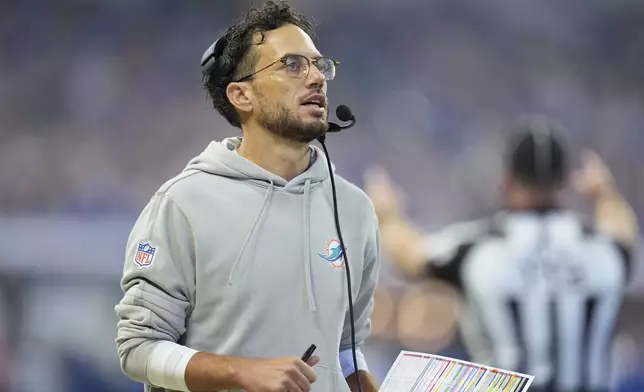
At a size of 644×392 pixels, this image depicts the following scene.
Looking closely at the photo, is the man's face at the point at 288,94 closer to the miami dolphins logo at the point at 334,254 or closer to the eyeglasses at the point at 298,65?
the eyeglasses at the point at 298,65

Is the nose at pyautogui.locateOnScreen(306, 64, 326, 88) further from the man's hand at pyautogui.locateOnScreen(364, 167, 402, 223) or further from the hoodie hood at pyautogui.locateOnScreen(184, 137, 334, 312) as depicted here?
the man's hand at pyautogui.locateOnScreen(364, 167, 402, 223)

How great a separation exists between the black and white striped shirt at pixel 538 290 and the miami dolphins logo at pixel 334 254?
2251mm

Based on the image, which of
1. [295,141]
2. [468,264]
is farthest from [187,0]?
[295,141]

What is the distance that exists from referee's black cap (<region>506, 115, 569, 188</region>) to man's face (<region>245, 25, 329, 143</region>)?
233cm

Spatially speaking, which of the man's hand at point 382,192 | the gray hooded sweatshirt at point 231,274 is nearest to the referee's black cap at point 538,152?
the man's hand at point 382,192

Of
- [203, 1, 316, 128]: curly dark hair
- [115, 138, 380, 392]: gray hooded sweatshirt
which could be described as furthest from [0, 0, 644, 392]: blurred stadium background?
[115, 138, 380, 392]: gray hooded sweatshirt

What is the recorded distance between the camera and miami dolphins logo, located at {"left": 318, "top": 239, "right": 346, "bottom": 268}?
1520mm

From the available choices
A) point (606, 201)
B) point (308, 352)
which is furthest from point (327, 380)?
point (606, 201)

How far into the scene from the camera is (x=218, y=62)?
162cm

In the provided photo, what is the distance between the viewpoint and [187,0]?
152 inches

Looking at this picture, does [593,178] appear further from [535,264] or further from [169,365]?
Result: [169,365]

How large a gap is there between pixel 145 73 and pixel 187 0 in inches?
12.3

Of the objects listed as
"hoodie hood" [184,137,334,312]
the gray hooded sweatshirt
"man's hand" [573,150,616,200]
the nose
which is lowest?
the gray hooded sweatshirt

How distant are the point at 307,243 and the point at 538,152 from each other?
2.43 meters
